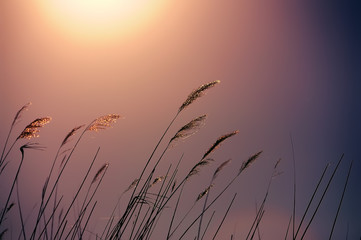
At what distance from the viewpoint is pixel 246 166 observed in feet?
8.02

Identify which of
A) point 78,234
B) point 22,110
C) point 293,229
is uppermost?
point 22,110

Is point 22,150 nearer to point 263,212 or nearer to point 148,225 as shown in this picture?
point 148,225

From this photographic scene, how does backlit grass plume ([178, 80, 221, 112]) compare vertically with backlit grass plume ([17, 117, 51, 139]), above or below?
above

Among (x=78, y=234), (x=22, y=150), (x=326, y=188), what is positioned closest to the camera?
(x=22, y=150)

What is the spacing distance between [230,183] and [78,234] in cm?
96

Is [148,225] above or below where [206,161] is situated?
below

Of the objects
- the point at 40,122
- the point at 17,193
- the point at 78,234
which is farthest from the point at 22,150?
the point at 78,234

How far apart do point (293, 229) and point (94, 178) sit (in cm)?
133

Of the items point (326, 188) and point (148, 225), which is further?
point (148, 225)

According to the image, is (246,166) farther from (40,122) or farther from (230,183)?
(40,122)

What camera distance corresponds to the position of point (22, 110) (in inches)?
A: 102

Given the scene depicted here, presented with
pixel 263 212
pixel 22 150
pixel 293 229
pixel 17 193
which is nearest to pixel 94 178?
pixel 17 193

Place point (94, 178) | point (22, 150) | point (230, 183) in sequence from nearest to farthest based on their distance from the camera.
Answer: point (22, 150), point (230, 183), point (94, 178)

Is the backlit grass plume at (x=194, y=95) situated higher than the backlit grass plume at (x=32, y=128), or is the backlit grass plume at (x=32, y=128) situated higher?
the backlit grass plume at (x=194, y=95)
